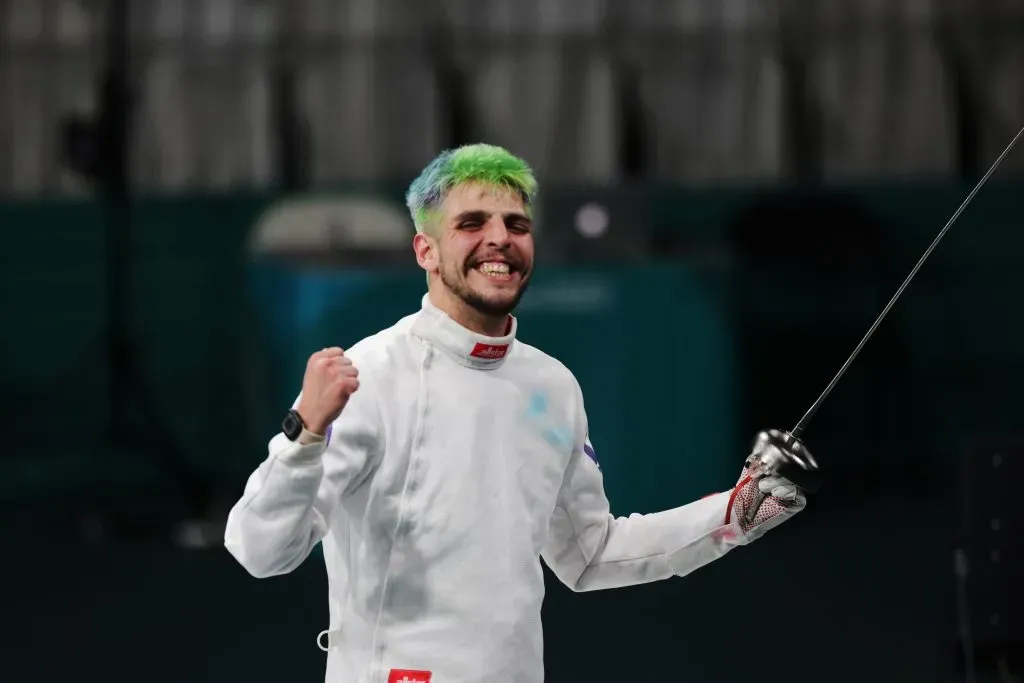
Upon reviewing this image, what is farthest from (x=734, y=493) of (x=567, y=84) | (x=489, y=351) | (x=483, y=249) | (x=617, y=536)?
(x=567, y=84)

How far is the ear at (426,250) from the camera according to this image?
2.35m

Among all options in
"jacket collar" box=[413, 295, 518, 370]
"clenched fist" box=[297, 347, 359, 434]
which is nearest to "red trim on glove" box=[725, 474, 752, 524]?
"jacket collar" box=[413, 295, 518, 370]

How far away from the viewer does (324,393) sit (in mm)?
2045

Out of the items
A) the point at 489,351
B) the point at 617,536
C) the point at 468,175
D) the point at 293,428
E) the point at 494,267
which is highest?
the point at 468,175

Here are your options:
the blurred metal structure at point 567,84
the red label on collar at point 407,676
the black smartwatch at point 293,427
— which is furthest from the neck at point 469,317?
the blurred metal structure at point 567,84

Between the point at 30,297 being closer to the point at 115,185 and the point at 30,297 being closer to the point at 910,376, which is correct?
the point at 115,185

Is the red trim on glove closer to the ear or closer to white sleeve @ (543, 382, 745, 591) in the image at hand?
white sleeve @ (543, 382, 745, 591)

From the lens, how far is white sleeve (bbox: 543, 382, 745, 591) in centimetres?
243

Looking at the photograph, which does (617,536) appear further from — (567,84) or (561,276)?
(567,84)

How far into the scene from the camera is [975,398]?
8609 millimetres

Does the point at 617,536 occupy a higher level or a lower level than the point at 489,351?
lower

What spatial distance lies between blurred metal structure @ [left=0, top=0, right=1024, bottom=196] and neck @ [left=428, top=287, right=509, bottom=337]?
23.2 feet

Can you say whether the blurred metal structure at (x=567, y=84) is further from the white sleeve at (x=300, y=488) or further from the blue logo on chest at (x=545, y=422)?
the white sleeve at (x=300, y=488)

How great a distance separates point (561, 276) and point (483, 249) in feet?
14.1
